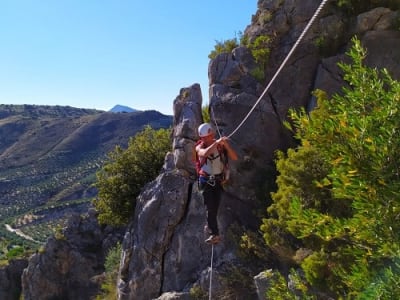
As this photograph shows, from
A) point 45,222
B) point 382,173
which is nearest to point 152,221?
point 382,173

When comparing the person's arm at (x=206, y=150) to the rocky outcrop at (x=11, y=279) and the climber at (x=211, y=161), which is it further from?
the rocky outcrop at (x=11, y=279)

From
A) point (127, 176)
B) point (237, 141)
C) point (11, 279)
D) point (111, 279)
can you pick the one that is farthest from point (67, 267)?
point (237, 141)

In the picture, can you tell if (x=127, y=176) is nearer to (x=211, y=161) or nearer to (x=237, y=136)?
(x=237, y=136)

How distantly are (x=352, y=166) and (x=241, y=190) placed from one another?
11522 millimetres

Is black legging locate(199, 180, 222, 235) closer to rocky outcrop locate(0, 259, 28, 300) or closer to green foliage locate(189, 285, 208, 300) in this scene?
green foliage locate(189, 285, 208, 300)

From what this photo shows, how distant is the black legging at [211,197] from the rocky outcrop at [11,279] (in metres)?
25.5

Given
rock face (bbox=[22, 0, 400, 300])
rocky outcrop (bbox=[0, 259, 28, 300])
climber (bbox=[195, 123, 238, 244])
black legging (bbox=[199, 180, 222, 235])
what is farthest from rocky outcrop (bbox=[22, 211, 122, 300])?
climber (bbox=[195, 123, 238, 244])

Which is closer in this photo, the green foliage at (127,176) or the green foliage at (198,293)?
the green foliage at (198,293)

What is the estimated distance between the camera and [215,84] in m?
17.1

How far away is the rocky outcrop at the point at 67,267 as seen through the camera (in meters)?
26.5

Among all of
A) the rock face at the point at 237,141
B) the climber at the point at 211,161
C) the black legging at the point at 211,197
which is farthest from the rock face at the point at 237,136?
the climber at the point at 211,161

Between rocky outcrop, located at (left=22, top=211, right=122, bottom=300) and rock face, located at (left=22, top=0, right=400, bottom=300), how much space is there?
9.38 m

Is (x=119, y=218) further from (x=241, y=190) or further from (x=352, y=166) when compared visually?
(x=352, y=166)

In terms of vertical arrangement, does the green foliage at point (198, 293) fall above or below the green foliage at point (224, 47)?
below
